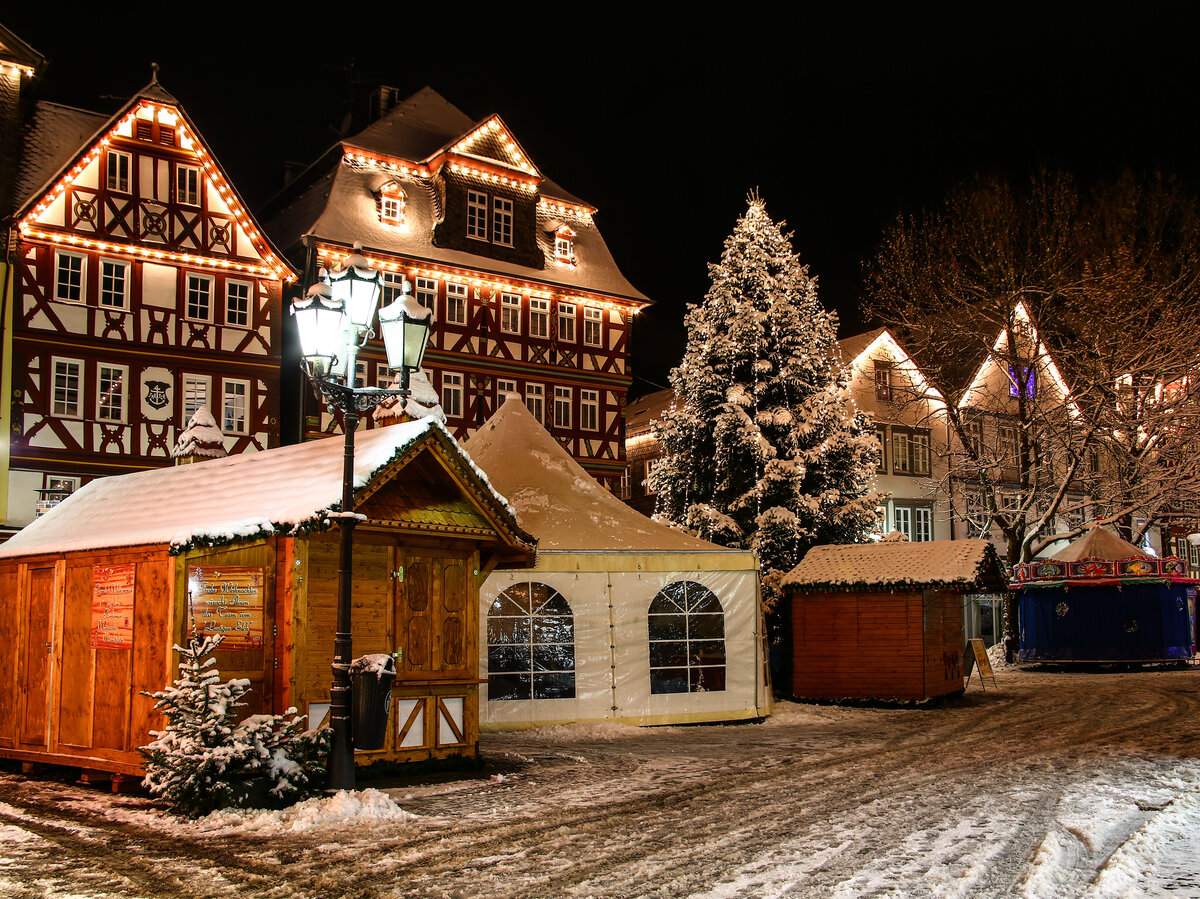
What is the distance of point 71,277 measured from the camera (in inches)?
1032

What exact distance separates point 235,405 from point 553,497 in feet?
43.6

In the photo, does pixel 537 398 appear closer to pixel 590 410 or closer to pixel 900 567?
pixel 590 410

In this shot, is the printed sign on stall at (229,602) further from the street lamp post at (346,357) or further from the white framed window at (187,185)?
the white framed window at (187,185)

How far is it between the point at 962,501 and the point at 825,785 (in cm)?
2943

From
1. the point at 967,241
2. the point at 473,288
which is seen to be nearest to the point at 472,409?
the point at 473,288

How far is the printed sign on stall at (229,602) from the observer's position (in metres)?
10.5

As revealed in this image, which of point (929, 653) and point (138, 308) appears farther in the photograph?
point (138, 308)

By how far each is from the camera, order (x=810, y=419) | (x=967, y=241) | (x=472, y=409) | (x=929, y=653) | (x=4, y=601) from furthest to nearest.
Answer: (x=472, y=409), (x=967, y=241), (x=810, y=419), (x=929, y=653), (x=4, y=601)

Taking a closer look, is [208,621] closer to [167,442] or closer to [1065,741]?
[1065,741]

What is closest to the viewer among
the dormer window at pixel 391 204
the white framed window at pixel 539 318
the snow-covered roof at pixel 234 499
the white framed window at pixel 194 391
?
the snow-covered roof at pixel 234 499

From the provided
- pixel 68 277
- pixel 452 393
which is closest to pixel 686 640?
pixel 452 393

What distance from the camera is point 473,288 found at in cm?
3228

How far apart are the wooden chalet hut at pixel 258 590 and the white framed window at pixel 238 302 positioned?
53.1ft

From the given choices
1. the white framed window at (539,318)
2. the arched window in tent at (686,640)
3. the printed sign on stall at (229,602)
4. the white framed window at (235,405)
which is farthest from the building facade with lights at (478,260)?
the printed sign on stall at (229,602)
